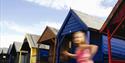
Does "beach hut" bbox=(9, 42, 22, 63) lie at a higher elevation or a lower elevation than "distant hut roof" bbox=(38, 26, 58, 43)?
lower

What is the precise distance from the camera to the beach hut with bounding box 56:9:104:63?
16.2m

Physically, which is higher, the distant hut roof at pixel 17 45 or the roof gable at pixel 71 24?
the roof gable at pixel 71 24

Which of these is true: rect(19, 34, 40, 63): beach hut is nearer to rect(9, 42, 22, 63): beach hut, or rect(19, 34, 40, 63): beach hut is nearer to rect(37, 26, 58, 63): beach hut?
rect(37, 26, 58, 63): beach hut

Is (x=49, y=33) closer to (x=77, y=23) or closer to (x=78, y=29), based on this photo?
(x=77, y=23)

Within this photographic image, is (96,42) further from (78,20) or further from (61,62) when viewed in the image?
(61,62)

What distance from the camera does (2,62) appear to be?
130 feet

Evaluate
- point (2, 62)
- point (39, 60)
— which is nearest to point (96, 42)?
point (39, 60)

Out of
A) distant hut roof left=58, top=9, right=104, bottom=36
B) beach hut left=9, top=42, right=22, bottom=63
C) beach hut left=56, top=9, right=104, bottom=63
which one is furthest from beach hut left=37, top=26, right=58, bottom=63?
beach hut left=9, top=42, right=22, bottom=63

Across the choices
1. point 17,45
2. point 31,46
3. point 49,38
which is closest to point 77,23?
point 49,38

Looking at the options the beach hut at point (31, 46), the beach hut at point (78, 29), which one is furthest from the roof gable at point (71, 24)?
the beach hut at point (31, 46)

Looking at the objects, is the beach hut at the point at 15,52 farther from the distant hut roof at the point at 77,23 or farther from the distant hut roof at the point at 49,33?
the distant hut roof at the point at 77,23

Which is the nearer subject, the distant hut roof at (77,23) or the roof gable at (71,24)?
the distant hut roof at (77,23)

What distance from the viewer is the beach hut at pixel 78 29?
1619cm

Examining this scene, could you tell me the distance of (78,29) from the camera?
55.7ft
